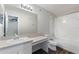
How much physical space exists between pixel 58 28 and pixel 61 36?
0.34 meters

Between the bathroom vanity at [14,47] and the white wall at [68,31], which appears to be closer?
the bathroom vanity at [14,47]

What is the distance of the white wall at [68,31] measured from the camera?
7.14ft

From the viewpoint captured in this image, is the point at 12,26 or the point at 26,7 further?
the point at 26,7

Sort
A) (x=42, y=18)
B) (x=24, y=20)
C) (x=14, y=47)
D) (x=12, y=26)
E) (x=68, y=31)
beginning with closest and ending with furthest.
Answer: (x=14, y=47) → (x=12, y=26) → (x=24, y=20) → (x=42, y=18) → (x=68, y=31)

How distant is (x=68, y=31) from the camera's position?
2389 mm

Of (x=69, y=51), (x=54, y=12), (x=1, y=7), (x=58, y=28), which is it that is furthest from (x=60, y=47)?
(x=1, y=7)

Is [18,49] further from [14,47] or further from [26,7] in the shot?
[26,7]

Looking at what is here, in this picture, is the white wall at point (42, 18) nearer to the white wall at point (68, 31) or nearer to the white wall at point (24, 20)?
the white wall at point (24, 20)

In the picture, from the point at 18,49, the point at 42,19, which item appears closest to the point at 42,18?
the point at 42,19

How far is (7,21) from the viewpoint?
4.95ft

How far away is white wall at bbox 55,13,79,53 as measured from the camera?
7.14 ft

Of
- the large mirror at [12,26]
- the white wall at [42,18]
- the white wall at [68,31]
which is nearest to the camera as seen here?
the large mirror at [12,26]

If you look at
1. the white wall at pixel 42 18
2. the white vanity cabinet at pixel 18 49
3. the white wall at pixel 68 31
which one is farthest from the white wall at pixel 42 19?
the white vanity cabinet at pixel 18 49
